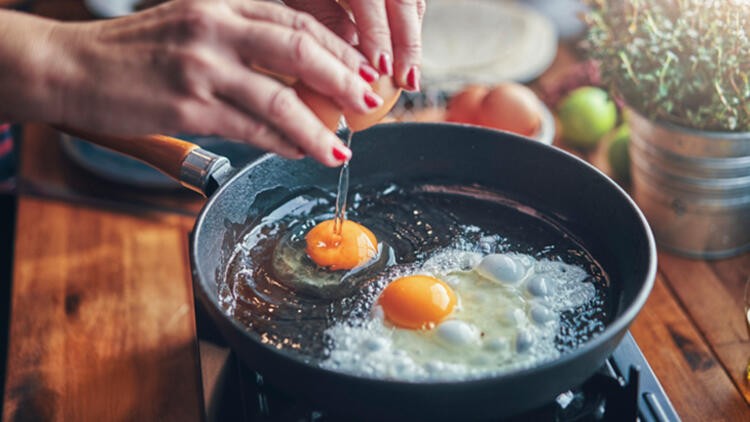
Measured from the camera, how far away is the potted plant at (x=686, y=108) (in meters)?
1.50

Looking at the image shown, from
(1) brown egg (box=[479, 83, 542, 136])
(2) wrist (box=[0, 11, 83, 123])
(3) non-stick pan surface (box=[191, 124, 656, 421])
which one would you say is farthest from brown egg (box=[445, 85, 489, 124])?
(2) wrist (box=[0, 11, 83, 123])

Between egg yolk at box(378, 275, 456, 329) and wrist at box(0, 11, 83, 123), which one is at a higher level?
wrist at box(0, 11, 83, 123)

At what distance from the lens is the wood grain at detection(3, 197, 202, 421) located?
136 cm

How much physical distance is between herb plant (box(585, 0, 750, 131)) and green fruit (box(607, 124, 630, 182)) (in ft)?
0.85

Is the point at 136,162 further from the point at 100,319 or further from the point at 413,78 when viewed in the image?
the point at 413,78

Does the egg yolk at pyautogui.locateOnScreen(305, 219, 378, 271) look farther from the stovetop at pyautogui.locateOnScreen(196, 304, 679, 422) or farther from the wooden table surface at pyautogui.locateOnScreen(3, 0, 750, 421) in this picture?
the wooden table surface at pyautogui.locateOnScreen(3, 0, 750, 421)

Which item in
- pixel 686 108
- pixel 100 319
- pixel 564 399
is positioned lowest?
pixel 100 319

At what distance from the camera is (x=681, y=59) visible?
5.16ft

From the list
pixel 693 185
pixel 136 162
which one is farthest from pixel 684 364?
pixel 136 162

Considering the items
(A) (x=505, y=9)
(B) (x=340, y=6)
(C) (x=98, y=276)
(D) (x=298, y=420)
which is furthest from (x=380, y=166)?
(A) (x=505, y=9)

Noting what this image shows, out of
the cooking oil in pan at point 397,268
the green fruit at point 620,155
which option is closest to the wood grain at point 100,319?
the cooking oil in pan at point 397,268

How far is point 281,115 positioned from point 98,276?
3.11 feet

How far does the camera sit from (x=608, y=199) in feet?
4.04

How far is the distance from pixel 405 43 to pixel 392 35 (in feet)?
0.08
